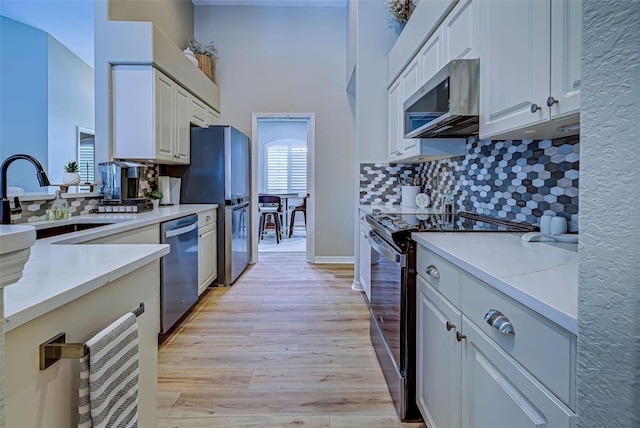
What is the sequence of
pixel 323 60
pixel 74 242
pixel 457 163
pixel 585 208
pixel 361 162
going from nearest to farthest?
pixel 585 208 < pixel 74 242 < pixel 457 163 < pixel 361 162 < pixel 323 60

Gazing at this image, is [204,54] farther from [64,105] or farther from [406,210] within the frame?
[406,210]

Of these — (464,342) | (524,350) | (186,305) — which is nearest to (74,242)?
(186,305)

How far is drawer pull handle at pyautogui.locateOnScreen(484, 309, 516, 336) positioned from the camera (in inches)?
35.7

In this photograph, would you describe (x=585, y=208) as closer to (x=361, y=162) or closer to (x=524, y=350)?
(x=524, y=350)

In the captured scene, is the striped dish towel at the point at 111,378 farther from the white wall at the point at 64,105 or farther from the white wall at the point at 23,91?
the white wall at the point at 64,105

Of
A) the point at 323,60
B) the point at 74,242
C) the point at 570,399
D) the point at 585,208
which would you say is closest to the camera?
the point at 585,208

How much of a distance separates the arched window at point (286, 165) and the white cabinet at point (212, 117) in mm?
4026

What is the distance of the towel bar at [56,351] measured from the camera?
2.33ft

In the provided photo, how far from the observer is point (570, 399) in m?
0.70

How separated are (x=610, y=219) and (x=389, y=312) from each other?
1676 millimetres

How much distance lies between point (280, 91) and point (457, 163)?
10.4 feet

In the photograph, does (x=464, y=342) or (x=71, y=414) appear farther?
(x=464, y=342)

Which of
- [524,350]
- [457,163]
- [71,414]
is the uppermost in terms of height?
[457,163]

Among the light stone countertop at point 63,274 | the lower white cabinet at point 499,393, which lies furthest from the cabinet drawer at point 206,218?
the lower white cabinet at point 499,393
